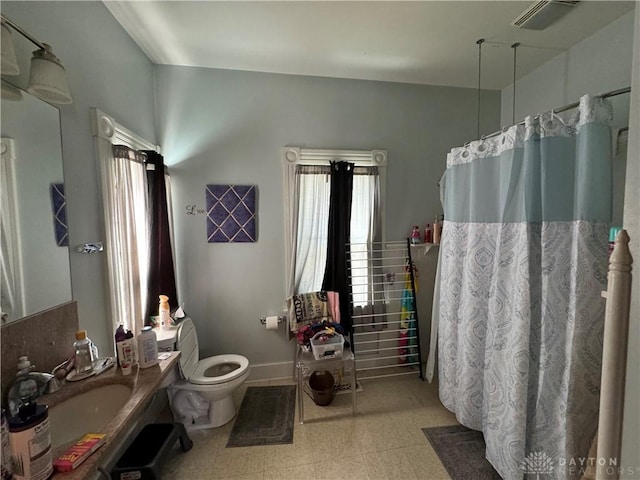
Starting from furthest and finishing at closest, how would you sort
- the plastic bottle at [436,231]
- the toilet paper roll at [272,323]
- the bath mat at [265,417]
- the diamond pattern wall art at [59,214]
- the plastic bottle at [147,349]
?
the plastic bottle at [436,231], the toilet paper roll at [272,323], the bath mat at [265,417], the plastic bottle at [147,349], the diamond pattern wall art at [59,214]

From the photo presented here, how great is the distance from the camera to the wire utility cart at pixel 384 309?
2.51 m

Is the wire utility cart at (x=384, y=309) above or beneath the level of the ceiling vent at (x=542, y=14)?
beneath

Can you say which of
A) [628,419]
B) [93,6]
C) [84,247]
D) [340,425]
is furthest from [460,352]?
[93,6]

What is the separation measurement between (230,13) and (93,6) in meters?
0.73

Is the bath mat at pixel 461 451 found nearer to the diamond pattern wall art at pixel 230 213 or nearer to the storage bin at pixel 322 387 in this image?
the storage bin at pixel 322 387

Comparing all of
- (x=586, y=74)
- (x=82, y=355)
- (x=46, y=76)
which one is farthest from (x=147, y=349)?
(x=586, y=74)

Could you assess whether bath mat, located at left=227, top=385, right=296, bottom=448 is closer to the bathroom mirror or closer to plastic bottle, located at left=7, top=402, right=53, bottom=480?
plastic bottle, located at left=7, top=402, right=53, bottom=480

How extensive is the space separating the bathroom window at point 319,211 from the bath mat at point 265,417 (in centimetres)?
87

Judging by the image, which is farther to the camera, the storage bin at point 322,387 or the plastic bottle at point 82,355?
the storage bin at point 322,387

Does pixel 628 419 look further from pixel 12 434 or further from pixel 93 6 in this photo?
pixel 93 6

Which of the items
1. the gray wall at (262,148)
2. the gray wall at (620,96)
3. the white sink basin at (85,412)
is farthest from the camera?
the gray wall at (262,148)

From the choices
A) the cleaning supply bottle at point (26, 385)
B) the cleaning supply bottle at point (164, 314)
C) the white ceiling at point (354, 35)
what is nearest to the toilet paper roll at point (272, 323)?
the cleaning supply bottle at point (164, 314)

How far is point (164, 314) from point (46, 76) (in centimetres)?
146

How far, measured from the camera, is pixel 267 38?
1.88 metres
